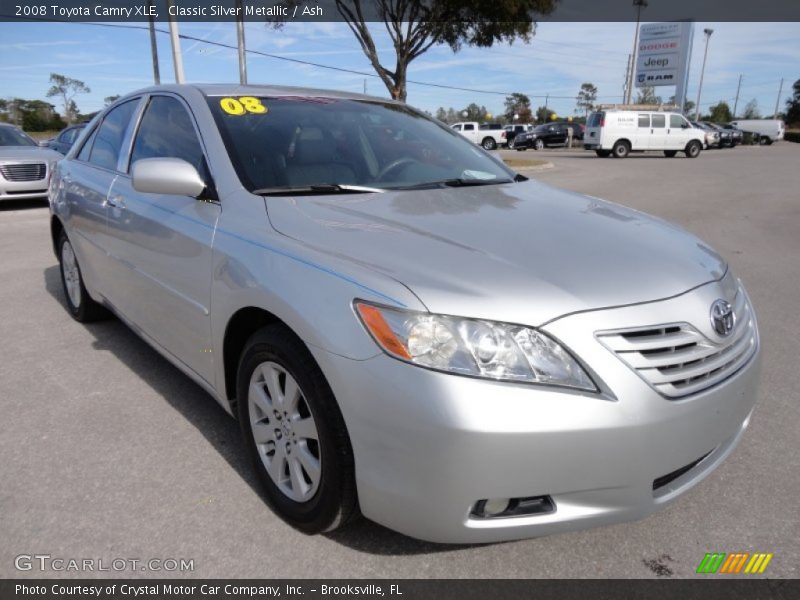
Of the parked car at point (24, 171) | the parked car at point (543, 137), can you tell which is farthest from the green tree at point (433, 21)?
the parked car at point (543, 137)

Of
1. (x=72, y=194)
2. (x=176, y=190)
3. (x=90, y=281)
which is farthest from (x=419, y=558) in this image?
(x=72, y=194)

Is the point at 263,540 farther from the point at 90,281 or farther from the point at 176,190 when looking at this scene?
the point at 90,281

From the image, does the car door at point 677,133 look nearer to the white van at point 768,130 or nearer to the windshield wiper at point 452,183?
the windshield wiper at point 452,183

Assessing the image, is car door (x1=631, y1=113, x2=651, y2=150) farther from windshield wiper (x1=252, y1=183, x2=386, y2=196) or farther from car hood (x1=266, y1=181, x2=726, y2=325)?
windshield wiper (x1=252, y1=183, x2=386, y2=196)

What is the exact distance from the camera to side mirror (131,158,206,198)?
2.59 metres

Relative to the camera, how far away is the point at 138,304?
3342 mm

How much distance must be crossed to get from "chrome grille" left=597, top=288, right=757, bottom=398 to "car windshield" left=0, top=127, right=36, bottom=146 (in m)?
13.6

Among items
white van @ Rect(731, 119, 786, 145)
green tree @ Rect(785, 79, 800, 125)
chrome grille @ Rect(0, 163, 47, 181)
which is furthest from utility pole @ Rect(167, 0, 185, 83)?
green tree @ Rect(785, 79, 800, 125)

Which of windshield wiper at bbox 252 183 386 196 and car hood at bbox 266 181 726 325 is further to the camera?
windshield wiper at bbox 252 183 386 196

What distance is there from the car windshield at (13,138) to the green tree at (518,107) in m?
77.7

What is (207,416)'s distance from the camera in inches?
125

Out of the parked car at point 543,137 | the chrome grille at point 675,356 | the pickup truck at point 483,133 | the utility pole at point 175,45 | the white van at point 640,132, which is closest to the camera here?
the chrome grille at point 675,356

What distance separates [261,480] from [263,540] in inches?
10.8

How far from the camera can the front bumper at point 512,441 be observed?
1707mm
